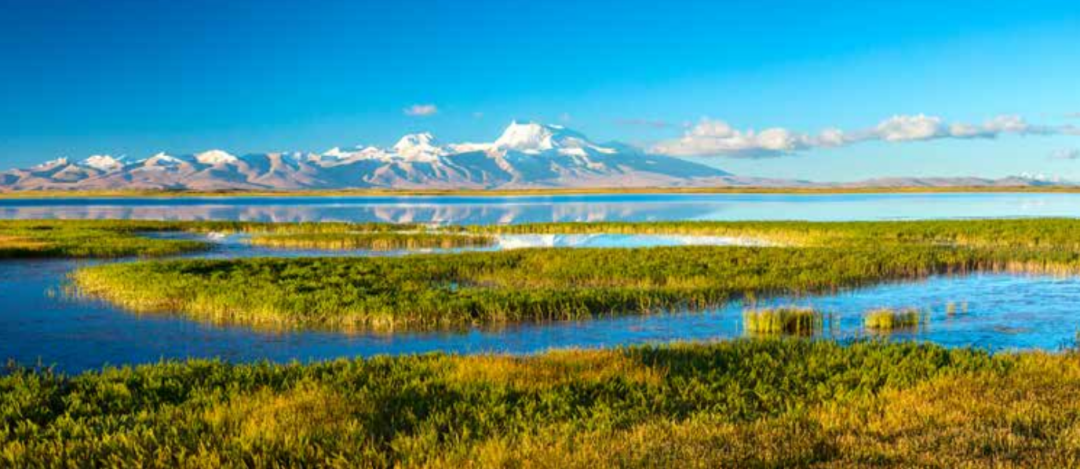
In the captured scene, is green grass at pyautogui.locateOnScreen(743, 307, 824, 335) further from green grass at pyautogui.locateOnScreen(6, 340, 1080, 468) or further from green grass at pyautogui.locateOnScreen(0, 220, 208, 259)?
green grass at pyautogui.locateOnScreen(0, 220, 208, 259)

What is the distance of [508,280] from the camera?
3834 cm

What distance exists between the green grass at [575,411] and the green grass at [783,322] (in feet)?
19.4

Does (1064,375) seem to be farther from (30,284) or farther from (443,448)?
(30,284)

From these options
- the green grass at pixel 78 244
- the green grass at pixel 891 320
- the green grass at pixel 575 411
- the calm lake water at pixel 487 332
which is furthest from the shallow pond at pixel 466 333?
the green grass at pixel 78 244

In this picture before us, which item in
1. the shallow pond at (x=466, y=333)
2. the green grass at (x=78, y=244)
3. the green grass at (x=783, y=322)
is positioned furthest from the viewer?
the green grass at (x=78, y=244)

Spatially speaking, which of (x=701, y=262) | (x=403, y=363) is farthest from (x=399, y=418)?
(x=701, y=262)

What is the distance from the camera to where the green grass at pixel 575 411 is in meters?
11.4

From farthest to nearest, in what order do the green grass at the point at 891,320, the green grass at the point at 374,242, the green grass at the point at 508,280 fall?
1. the green grass at the point at 374,242
2. the green grass at the point at 508,280
3. the green grass at the point at 891,320

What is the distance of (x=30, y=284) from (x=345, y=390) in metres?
29.6

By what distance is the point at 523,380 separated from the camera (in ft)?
52.6

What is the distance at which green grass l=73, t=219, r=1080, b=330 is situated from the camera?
28297mm

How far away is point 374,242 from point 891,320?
41994mm

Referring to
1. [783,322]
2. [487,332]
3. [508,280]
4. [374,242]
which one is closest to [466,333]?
[487,332]

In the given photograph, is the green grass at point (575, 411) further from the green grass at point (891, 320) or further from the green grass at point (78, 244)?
the green grass at point (78, 244)
